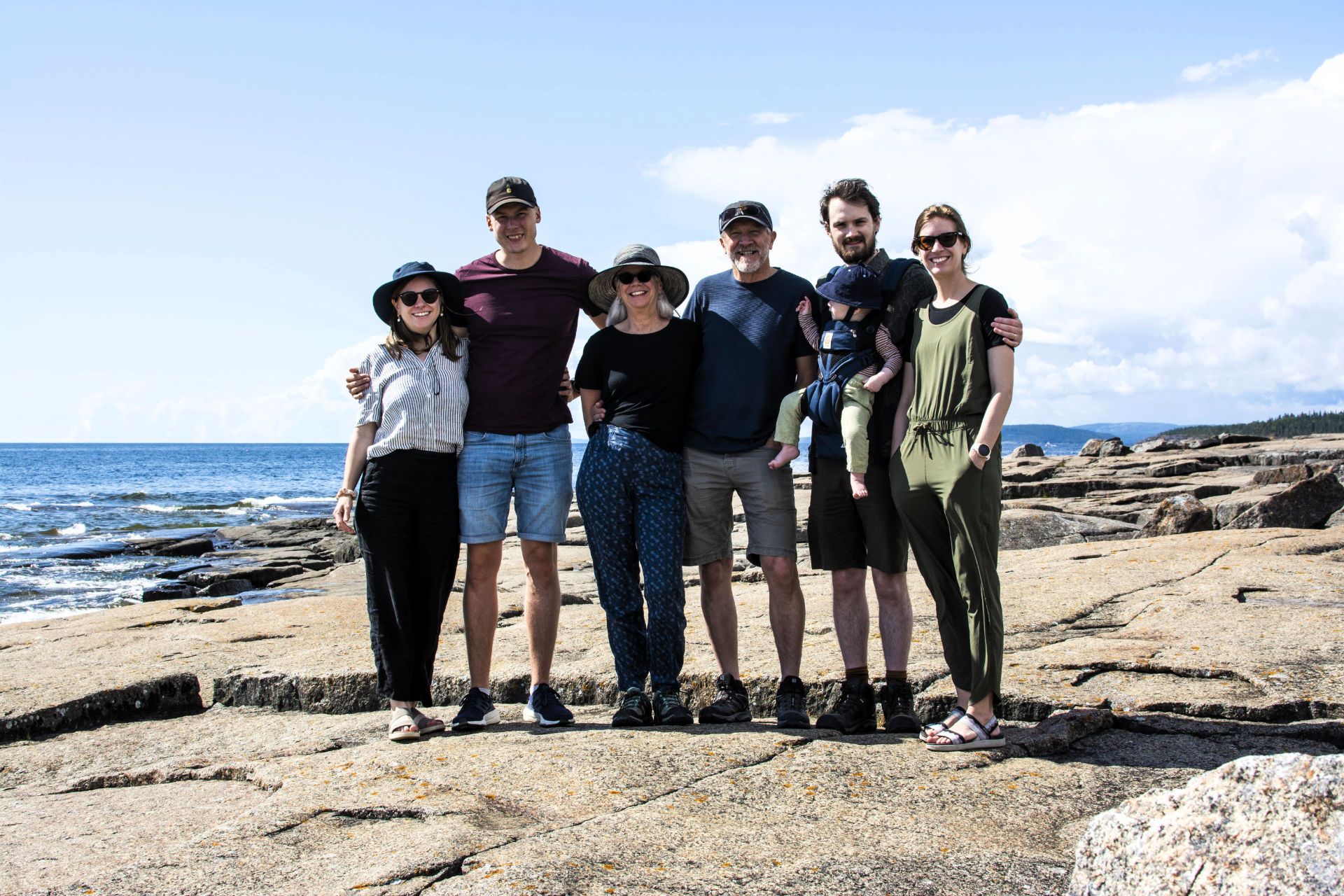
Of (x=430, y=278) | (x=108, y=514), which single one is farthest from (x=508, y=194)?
(x=108, y=514)

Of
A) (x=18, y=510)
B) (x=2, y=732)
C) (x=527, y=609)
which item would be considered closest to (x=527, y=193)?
(x=527, y=609)

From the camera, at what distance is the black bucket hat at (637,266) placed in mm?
5051

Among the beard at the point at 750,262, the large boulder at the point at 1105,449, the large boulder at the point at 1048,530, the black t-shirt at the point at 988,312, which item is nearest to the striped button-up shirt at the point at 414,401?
the beard at the point at 750,262

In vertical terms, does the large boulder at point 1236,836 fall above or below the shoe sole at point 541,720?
above

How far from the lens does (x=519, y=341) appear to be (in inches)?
203

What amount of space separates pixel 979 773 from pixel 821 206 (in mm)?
2693

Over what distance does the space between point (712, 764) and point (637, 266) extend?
2.38 m

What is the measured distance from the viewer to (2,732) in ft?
17.9

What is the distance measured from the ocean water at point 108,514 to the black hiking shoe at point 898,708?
1388cm

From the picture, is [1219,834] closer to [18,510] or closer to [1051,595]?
[1051,595]

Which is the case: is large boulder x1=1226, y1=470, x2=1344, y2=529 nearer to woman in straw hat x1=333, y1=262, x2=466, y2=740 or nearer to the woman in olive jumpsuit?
the woman in olive jumpsuit

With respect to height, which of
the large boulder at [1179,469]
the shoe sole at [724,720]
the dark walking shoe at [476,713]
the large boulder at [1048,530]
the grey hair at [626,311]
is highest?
the grey hair at [626,311]

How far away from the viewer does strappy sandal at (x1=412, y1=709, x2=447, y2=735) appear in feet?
15.6

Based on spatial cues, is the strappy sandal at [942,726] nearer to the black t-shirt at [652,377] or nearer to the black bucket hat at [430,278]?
the black t-shirt at [652,377]
